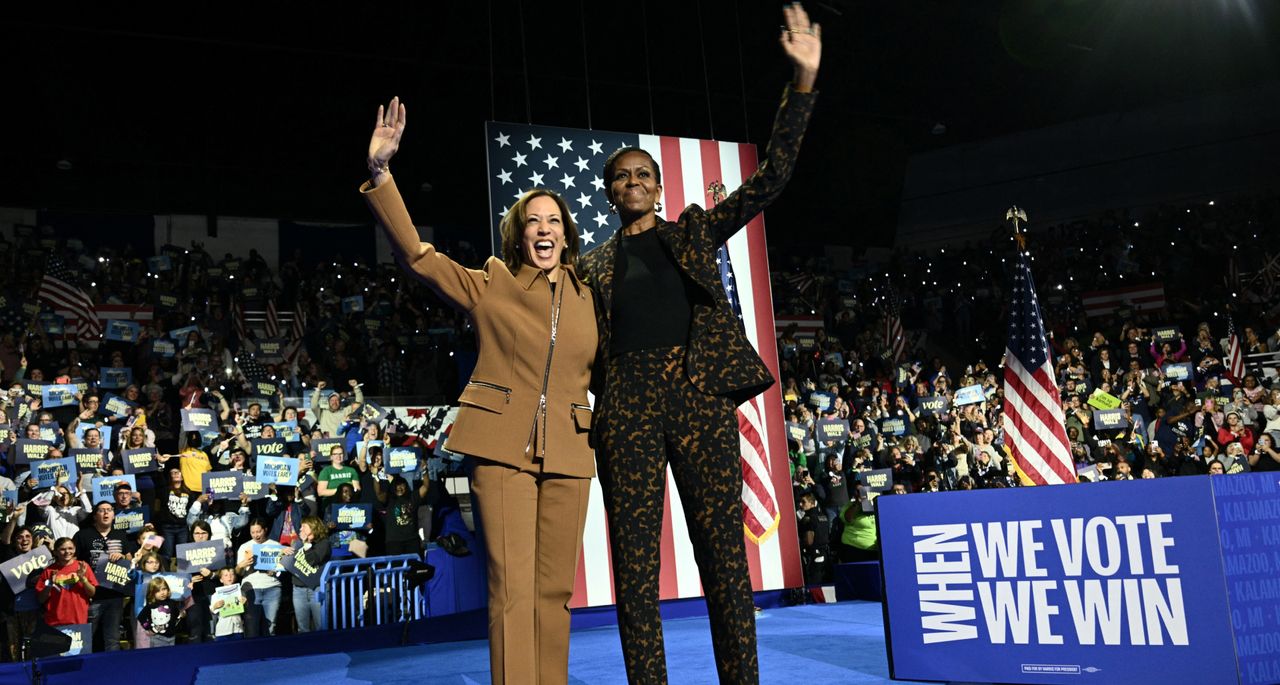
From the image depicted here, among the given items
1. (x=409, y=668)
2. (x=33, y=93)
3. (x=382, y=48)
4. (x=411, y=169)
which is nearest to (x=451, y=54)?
(x=382, y=48)

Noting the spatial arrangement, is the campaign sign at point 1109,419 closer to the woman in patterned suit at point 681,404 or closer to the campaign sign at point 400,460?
the campaign sign at point 400,460

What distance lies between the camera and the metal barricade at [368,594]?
7.53 meters

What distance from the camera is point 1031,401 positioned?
249 inches

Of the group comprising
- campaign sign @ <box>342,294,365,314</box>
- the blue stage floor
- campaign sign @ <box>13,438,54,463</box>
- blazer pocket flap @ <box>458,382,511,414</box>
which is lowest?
the blue stage floor

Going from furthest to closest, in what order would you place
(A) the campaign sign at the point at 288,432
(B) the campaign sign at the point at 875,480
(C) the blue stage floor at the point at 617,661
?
(B) the campaign sign at the point at 875,480
(A) the campaign sign at the point at 288,432
(C) the blue stage floor at the point at 617,661

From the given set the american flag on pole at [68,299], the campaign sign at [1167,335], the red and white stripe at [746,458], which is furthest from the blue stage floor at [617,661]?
the campaign sign at [1167,335]

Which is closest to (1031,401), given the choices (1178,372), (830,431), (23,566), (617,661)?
(617,661)

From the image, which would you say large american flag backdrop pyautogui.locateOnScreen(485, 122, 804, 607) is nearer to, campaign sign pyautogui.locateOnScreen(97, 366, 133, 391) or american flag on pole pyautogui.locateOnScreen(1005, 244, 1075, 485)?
american flag on pole pyautogui.locateOnScreen(1005, 244, 1075, 485)

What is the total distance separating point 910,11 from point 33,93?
9.94 metres

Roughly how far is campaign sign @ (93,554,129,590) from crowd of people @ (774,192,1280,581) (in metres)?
5.38

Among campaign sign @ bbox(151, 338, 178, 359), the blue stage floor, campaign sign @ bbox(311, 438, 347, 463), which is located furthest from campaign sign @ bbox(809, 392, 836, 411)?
campaign sign @ bbox(151, 338, 178, 359)

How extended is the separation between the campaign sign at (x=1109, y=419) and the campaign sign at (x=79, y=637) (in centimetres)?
914

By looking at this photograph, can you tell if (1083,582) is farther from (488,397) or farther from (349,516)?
(349,516)

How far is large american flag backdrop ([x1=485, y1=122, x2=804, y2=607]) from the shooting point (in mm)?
6137
